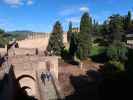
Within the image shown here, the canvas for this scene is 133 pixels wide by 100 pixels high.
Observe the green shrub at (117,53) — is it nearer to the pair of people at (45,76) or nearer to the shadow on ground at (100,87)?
→ the shadow on ground at (100,87)

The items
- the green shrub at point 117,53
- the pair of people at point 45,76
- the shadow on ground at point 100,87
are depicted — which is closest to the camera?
the shadow on ground at point 100,87

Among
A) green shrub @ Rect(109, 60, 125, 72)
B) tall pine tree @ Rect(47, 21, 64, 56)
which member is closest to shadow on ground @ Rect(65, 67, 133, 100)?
green shrub @ Rect(109, 60, 125, 72)

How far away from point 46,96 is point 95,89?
329 inches

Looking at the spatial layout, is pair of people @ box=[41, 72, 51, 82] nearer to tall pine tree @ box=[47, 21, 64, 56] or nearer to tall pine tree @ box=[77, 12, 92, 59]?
tall pine tree @ box=[77, 12, 92, 59]

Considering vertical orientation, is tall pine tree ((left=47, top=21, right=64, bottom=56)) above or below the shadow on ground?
above

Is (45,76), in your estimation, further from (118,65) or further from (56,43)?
(56,43)

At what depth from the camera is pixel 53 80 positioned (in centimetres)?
1880

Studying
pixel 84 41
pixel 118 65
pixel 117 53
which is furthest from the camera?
pixel 84 41

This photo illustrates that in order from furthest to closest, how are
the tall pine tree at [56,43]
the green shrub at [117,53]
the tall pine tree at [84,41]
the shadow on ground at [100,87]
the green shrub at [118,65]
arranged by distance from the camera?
the tall pine tree at [56,43], the tall pine tree at [84,41], the green shrub at [117,53], the green shrub at [118,65], the shadow on ground at [100,87]

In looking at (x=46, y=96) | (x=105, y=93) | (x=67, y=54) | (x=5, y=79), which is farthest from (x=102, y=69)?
(x=5, y=79)

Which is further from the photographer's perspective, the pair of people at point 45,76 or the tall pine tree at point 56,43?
the tall pine tree at point 56,43

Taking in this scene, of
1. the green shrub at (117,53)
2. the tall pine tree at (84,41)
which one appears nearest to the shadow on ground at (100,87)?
the green shrub at (117,53)

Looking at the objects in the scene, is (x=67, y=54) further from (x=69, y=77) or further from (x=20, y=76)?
(x=20, y=76)

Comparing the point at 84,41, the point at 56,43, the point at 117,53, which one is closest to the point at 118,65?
the point at 117,53
